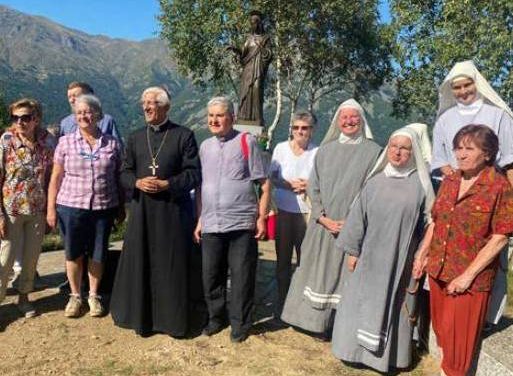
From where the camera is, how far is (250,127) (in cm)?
907

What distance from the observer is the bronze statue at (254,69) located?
917 cm

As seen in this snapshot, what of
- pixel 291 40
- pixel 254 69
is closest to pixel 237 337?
pixel 254 69

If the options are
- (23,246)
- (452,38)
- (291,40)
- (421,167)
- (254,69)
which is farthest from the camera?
(291,40)

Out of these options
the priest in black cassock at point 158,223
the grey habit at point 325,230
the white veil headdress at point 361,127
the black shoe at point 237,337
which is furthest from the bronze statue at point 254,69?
the black shoe at point 237,337

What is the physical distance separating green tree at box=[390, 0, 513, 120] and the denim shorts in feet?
53.4

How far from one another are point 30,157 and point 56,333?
1515 millimetres

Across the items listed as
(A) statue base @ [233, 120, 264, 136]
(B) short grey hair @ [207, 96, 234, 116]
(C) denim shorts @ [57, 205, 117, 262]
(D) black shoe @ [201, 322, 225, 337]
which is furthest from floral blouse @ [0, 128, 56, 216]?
(A) statue base @ [233, 120, 264, 136]

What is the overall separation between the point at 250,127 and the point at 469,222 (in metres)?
6.40

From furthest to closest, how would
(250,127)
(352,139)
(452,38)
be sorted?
(452,38) → (250,127) → (352,139)

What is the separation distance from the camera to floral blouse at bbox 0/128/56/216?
425 cm

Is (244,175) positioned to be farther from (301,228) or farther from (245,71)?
(245,71)

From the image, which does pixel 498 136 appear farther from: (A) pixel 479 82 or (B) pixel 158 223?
(B) pixel 158 223

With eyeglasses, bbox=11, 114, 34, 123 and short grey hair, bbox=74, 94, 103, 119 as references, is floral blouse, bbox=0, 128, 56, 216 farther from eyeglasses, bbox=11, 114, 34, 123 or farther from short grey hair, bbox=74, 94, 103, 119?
short grey hair, bbox=74, 94, 103, 119

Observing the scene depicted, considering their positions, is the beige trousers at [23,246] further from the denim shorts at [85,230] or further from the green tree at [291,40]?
the green tree at [291,40]
